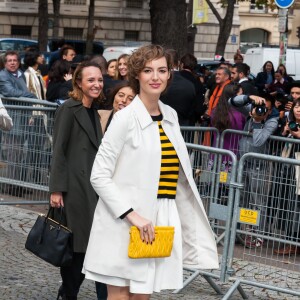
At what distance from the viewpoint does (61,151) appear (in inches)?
268

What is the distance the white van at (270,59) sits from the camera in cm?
3062

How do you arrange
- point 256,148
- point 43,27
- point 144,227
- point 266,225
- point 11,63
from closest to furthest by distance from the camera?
point 144,227 < point 266,225 < point 256,148 < point 11,63 < point 43,27

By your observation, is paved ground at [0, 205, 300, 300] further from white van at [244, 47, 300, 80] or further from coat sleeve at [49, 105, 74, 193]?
white van at [244, 47, 300, 80]

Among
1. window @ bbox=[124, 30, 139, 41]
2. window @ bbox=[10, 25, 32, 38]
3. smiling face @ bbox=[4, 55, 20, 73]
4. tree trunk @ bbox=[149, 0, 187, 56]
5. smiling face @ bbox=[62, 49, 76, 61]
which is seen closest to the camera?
smiling face @ bbox=[4, 55, 20, 73]

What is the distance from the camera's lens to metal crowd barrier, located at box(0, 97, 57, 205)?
10375 mm

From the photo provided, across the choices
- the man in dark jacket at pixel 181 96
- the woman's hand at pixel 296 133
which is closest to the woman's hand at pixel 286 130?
the woman's hand at pixel 296 133

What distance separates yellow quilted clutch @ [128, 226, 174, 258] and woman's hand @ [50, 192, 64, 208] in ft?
→ 4.91

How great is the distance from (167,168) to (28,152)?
203 inches

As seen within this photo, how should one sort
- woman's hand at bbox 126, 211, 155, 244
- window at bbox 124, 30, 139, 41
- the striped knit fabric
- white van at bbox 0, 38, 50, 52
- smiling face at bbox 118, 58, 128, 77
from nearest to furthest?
woman's hand at bbox 126, 211, 155, 244
the striped knit fabric
smiling face at bbox 118, 58, 128, 77
white van at bbox 0, 38, 50, 52
window at bbox 124, 30, 139, 41

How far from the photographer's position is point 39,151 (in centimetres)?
1037

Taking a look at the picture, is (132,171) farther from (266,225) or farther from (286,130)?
(286,130)

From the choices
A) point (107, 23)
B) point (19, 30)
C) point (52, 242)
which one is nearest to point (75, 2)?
point (107, 23)

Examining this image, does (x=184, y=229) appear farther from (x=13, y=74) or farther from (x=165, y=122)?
(x=13, y=74)

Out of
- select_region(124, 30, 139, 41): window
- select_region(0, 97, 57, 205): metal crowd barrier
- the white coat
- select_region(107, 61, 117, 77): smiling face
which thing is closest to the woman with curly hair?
the white coat
